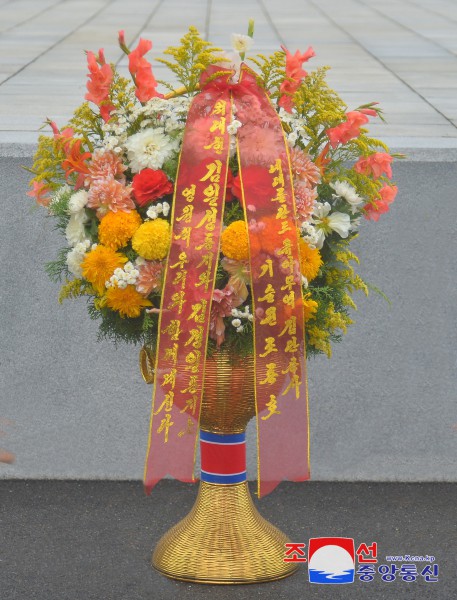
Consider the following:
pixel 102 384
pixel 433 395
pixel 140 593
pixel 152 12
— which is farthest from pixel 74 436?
pixel 152 12

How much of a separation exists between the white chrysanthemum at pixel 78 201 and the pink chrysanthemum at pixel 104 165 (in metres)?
0.05

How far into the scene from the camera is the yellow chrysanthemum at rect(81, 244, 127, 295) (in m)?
3.56

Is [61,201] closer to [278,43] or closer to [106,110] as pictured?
[106,110]

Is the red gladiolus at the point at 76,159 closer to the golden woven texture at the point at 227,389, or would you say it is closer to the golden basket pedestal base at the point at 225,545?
the golden woven texture at the point at 227,389

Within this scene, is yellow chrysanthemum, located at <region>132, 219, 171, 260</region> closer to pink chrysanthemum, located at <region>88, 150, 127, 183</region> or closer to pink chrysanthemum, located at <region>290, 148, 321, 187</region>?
pink chrysanthemum, located at <region>88, 150, 127, 183</region>

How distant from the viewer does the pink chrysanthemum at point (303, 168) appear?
3629 mm

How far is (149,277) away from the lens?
11.7ft

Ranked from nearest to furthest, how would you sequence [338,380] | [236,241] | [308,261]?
[236,241], [308,261], [338,380]

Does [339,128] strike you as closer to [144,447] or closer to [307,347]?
[307,347]

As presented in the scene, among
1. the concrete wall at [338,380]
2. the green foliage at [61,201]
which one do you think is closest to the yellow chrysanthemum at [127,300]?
the green foliage at [61,201]

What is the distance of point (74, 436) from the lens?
5.07 metres

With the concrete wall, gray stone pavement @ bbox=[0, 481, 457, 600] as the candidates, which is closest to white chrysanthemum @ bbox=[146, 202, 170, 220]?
gray stone pavement @ bbox=[0, 481, 457, 600]

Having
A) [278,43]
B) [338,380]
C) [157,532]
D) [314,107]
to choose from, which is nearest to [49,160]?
[314,107]

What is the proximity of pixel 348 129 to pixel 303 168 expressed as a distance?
0.19 meters
